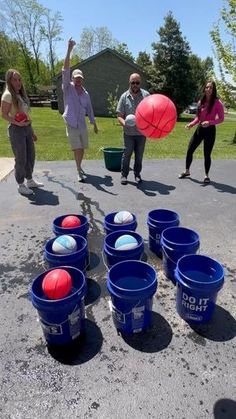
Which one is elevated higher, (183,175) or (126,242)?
(126,242)

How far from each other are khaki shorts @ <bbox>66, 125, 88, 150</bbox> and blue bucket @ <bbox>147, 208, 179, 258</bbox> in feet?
8.66

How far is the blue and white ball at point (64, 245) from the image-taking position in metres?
2.99

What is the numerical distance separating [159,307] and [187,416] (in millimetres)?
978

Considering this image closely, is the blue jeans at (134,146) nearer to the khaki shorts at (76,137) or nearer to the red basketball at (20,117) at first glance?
the khaki shorts at (76,137)

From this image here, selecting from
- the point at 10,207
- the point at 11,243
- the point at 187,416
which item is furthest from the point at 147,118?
the point at 187,416

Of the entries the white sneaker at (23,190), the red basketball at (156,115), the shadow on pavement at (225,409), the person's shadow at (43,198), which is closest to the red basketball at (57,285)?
the shadow on pavement at (225,409)

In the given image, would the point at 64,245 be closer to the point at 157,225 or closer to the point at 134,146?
the point at 157,225

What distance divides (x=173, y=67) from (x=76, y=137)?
79.4ft

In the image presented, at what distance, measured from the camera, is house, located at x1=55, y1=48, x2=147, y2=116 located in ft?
84.7

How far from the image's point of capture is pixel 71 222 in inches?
140

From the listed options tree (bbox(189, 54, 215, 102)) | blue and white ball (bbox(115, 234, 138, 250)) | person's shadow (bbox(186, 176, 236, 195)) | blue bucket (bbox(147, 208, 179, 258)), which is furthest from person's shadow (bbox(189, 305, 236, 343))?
tree (bbox(189, 54, 215, 102))

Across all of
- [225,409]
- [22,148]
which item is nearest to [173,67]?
[22,148]

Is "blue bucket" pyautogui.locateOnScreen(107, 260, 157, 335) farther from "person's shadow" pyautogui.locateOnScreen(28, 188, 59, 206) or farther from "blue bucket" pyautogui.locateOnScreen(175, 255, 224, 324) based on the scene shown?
"person's shadow" pyautogui.locateOnScreen(28, 188, 59, 206)

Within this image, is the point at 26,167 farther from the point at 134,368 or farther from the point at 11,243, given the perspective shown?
the point at 134,368
